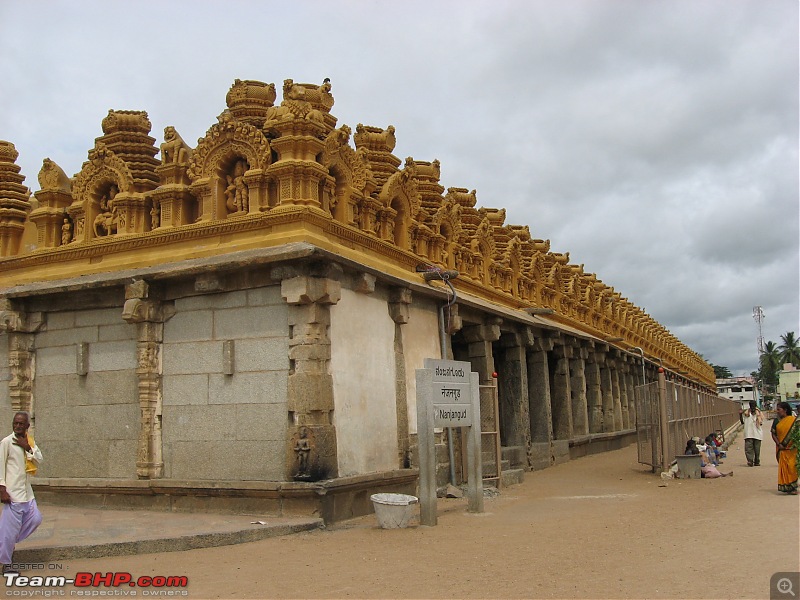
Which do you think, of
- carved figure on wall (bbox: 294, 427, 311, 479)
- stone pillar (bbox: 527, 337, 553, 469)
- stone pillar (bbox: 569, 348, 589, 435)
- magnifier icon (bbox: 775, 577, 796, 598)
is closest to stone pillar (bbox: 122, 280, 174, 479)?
carved figure on wall (bbox: 294, 427, 311, 479)

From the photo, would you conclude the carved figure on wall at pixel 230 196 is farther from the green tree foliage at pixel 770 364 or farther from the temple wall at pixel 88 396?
the green tree foliage at pixel 770 364

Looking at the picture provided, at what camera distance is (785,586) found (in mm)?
5867

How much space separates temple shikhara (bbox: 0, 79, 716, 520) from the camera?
9758mm

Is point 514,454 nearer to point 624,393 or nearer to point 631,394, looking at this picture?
point 624,393

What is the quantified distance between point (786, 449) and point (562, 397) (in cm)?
915

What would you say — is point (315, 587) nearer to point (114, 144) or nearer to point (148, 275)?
point (148, 275)

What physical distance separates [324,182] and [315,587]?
6136 millimetres

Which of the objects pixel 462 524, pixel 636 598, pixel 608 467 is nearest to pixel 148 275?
pixel 462 524

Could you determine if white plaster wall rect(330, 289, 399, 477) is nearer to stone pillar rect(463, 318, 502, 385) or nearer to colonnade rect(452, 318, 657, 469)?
colonnade rect(452, 318, 657, 469)

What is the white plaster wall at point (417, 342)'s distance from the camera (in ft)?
40.0

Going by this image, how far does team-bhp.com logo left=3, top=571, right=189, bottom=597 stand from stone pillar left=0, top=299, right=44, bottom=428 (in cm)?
536

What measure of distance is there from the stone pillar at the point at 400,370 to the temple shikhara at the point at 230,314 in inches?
1.3

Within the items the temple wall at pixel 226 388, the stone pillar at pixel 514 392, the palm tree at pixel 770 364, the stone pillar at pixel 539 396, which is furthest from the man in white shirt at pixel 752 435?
the palm tree at pixel 770 364

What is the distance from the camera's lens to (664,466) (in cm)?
1494
